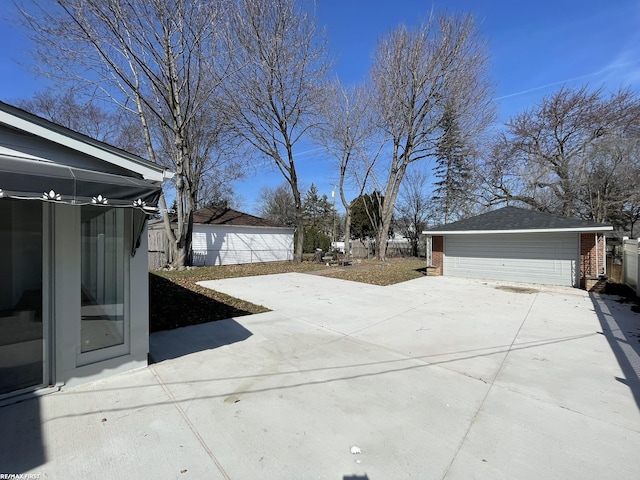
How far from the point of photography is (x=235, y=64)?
1340 cm

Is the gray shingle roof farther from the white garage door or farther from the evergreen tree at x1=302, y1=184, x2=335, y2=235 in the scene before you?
the evergreen tree at x1=302, y1=184, x2=335, y2=235

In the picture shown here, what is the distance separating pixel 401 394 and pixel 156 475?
221 centimetres

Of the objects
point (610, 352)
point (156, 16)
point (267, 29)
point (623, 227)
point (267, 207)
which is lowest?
point (610, 352)

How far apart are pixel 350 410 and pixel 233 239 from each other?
57.9 ft

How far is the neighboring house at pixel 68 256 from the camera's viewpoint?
2646 mm

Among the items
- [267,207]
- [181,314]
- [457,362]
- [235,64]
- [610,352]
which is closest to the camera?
[457,362]

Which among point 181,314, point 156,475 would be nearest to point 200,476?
point 156,475

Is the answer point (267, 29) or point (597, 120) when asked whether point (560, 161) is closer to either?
point (597, 120)

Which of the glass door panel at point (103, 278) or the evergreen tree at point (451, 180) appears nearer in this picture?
the glass door panel at point (103, 278)

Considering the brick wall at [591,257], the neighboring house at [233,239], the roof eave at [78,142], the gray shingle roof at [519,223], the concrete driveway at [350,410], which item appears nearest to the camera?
the concrete driveway at [350,410]

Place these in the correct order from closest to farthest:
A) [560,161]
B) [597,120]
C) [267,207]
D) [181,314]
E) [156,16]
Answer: [181,314]
[156,16]
[597,120]
[560,161]
[267,207]

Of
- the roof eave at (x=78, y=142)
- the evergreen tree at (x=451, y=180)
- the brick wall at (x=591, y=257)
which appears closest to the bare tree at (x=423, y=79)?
the evergreen tree at (x=451, y=180)

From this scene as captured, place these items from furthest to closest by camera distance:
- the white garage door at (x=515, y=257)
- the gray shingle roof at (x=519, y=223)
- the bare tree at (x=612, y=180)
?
the bare tree at (x=612, y=180) → the white garage door at (x=515, y=257) → the gray shingle roof at (x=519, y=223)

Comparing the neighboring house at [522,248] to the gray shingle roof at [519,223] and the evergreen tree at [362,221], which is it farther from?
the evergreen tree at [362,221]
